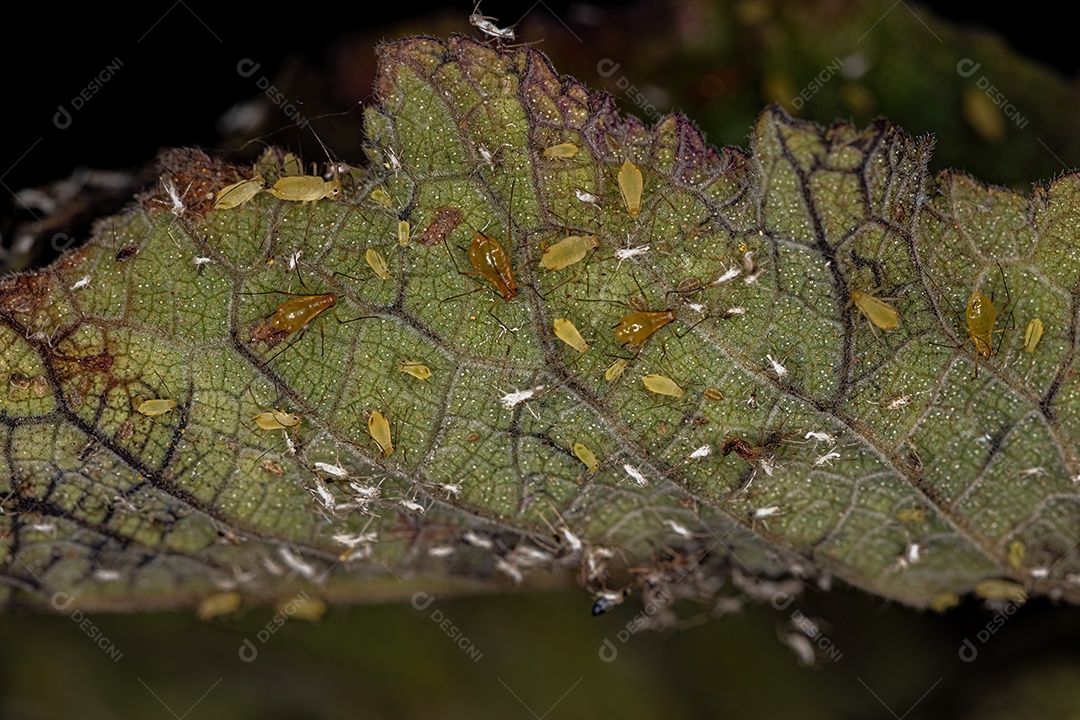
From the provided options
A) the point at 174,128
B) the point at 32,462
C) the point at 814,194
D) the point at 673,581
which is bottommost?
the point at 673,581

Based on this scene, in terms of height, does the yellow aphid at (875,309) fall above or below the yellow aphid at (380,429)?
above

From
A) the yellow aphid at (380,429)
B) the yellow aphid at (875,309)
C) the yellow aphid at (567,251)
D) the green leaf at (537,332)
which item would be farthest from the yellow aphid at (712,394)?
the yellow aphid at (380,429)

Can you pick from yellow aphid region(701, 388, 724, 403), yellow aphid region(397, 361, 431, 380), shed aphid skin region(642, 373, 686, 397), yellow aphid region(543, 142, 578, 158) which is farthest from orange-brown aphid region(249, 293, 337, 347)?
yellow aphid region(701, 388, 724, 403)

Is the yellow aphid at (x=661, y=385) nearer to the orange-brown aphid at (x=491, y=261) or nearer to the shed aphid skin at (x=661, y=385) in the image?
the shed aphid skin at (x=661, y=385)


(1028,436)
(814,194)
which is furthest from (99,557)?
(1028,436)

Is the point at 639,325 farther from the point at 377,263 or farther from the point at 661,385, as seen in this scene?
the point at 377,263

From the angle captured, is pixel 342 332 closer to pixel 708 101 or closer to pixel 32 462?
pixel 32 462

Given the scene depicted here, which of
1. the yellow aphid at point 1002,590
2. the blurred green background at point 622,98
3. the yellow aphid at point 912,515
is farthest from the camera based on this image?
the blurred green background at point 622,98
